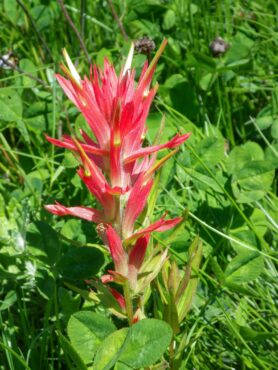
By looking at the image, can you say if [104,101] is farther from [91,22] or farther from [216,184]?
[91,22]

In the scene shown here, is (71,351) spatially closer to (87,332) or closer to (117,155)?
(87,332)

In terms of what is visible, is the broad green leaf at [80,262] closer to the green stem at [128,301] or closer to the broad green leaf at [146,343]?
the green stem at [128,301]

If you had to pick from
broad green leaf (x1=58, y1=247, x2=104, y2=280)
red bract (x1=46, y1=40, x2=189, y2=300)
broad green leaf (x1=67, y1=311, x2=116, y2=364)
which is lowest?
broad green leaf (x1=58, y1=247, x2=104, y2=280)

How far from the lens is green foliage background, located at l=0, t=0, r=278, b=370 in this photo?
1.68m

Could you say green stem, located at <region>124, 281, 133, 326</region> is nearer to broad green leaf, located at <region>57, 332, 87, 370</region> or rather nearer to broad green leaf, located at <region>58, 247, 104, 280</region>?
broad green leaf, located at <region>57, 332, 87, 370</region>

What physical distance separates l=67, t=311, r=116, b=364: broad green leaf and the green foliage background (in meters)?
0.13

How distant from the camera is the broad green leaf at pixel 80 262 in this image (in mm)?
1741

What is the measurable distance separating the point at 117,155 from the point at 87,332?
0.38 m

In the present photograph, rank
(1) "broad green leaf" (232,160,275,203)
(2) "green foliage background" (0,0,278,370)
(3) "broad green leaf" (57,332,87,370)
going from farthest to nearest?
(1) "broad green leaf" (232,160,275,203)
(2) "green foliage background" (0,0,278,370)
(3) "broad green leaf" (57,332,87,370)

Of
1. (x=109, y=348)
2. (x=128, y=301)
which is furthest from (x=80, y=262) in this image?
(x=109, y=348)

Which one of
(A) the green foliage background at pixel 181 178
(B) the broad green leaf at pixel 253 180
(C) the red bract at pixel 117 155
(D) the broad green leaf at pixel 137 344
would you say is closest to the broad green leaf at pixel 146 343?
(D) the broad green leaf at pixel 137 344

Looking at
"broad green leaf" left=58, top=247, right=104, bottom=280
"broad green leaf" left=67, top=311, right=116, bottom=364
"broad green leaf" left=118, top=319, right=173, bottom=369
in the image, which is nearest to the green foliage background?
"broad green leaf" left=58, top=247, right=104, bottom=280

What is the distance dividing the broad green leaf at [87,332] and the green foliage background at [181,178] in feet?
0.41

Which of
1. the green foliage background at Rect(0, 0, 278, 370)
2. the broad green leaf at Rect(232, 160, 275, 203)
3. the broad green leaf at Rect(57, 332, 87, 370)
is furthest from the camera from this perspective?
the broad green leaf at Rect(232, 160, 275, 203)
